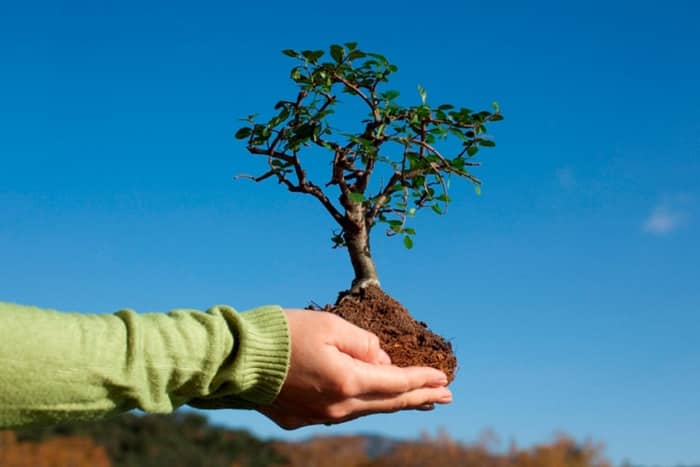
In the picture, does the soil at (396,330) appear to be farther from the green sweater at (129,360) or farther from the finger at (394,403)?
the green sweater at (129,360)

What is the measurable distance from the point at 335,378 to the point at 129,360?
1.42 ft

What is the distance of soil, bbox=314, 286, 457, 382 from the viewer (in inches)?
89.9

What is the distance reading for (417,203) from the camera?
2.69m

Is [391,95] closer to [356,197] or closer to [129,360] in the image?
[356,197]

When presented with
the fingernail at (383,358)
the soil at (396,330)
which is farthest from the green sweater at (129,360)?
the soil at (396,330)

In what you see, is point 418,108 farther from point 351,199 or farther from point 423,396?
point 423,396

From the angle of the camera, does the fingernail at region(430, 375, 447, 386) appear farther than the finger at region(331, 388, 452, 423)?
Yes

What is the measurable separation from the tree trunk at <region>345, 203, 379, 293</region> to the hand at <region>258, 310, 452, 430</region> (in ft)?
2.18

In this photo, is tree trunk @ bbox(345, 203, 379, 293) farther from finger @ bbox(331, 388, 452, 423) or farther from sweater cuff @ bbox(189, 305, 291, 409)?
sweater cuff @ bbox(189, 305, 291, 409)

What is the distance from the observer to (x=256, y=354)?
167 centimetres

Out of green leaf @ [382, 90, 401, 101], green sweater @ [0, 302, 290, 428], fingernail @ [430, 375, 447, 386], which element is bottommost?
green sweater @ [0, 302, 290, 428]

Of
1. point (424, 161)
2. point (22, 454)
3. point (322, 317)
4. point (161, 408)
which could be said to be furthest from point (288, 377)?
point (22, 454)

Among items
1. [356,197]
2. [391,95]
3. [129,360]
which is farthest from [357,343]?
[391,95]

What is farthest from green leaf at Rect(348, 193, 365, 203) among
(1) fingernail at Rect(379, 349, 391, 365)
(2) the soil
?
(1) fingernail at Rect(379, 349, 391, 365)
